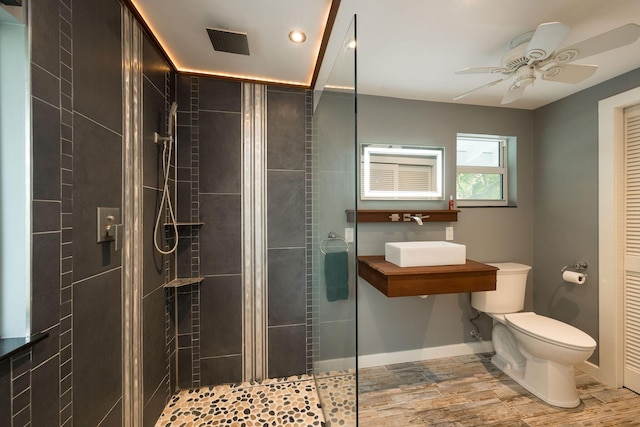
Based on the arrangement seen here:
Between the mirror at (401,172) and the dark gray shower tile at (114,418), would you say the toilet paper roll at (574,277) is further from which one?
the dark gray shower tile at (114,418)

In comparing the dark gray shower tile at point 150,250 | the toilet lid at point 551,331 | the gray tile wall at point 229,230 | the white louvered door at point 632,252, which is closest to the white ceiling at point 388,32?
the gray tile wall at point 229,230

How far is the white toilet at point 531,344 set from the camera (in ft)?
5.18

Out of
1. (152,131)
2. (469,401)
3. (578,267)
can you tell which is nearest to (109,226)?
(152,131)

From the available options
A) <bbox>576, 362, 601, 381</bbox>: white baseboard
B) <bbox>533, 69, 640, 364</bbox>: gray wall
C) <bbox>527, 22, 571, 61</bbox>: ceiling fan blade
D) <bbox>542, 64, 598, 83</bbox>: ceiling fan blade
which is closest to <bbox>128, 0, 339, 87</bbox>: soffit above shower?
<bbox>527, 22, 571, 61</bbox>: ceiling fan blade

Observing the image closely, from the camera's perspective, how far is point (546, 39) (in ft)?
3.59

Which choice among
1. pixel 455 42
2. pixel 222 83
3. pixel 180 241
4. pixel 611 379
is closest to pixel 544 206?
pixel 611 379

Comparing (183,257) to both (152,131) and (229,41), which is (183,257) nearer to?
(152,131)

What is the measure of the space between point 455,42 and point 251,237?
5.99 feet

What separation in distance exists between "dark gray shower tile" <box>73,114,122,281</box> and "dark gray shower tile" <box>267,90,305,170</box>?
0.94m

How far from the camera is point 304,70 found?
1.71 m

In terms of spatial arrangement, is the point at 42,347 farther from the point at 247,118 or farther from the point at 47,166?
the point at 247,118

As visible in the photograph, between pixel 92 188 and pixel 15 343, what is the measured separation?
0.55 metres

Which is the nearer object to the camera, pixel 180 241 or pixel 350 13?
pixel 350 13

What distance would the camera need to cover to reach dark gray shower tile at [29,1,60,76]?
0.72 metres
